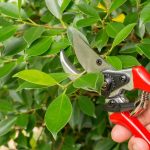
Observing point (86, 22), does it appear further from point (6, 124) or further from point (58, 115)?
point (6, 124)

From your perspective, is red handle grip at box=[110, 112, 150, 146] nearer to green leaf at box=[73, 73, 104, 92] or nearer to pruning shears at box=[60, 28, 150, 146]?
pruning shears at box=[60, 28, 150, 146]

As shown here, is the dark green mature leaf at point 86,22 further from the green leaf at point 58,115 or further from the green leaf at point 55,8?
the green leaf at point 58,115

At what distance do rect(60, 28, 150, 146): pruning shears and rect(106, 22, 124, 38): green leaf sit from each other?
62mm

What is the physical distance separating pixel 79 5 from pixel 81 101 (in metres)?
0.34

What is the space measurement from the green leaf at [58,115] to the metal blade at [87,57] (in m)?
0.10

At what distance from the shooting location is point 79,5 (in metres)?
0.90

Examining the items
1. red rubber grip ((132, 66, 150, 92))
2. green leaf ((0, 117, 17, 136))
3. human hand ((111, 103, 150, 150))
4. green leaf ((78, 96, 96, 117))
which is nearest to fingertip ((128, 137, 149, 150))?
human hand ((111, 103, 150, 150))

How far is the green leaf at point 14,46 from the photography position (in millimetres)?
973

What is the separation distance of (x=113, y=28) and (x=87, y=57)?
0.09m

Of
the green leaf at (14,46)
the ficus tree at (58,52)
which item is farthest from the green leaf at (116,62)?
the green leaf at (14,46)

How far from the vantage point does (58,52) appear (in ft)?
3.05

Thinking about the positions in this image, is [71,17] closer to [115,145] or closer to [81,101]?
[81,101]

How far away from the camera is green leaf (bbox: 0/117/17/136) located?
1.09 m

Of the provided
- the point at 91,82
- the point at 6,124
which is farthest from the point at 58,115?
the point at 6,124
